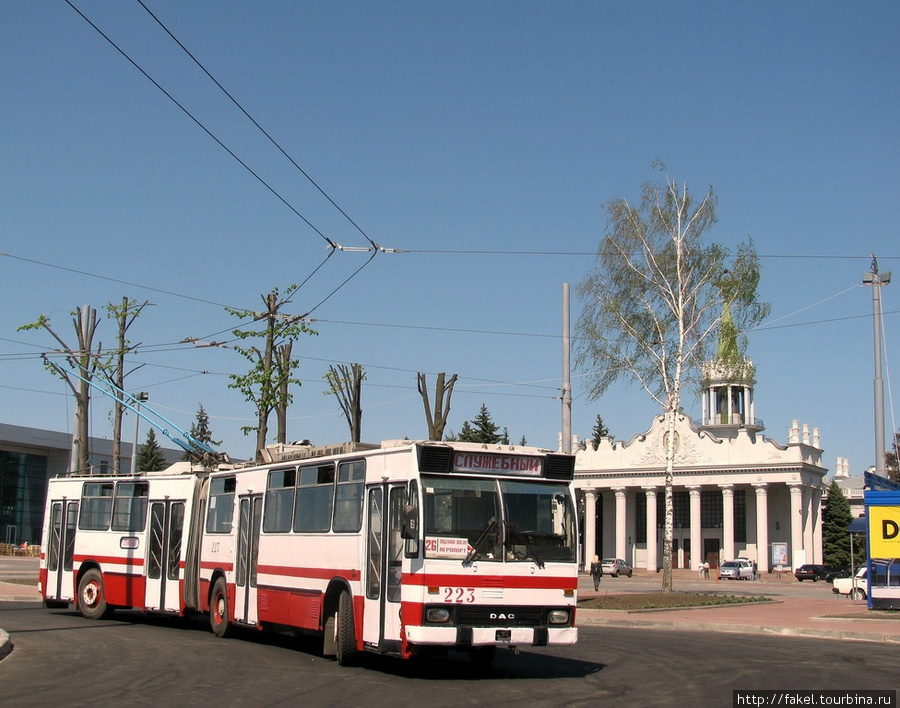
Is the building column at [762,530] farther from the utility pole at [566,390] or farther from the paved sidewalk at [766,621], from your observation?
the utility pole at [566,390]

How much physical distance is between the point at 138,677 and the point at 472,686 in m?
4.08

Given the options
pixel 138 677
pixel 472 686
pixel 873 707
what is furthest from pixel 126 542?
pixel 873 707

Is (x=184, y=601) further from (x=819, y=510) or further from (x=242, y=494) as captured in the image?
(x=819, y=510)

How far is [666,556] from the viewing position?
36.1 m

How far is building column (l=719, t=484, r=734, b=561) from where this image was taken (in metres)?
88.4

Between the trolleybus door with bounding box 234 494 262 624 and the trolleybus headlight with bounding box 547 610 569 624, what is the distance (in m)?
5.84

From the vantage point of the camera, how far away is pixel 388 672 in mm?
14094

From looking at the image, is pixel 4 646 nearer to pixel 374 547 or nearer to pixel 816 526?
pixel 374 547

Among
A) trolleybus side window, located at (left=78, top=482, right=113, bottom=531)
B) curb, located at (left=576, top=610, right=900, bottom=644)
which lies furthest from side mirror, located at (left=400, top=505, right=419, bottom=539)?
curb, located at (left=576, top=610, right=900, bottom=644)

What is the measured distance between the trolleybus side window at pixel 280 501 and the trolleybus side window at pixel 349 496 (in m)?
→ 1.67

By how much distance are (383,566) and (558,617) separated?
228 centimetres

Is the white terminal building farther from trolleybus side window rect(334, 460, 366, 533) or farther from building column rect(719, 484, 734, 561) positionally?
trolleybus side window rect(334, 460, 366, 533)

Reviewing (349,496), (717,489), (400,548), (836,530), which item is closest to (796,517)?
(717,489)

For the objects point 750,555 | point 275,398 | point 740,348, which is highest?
point 740,348
